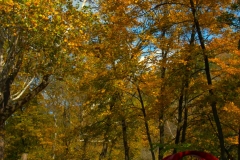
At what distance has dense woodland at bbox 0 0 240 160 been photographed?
8016 mm

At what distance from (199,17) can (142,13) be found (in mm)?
1462

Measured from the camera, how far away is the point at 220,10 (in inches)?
344

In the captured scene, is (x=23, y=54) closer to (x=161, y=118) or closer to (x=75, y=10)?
(x=75, y=10)

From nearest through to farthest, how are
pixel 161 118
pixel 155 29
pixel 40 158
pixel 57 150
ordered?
pixel 155 29 < pixel 161 118 < pixel 40 158 < pixel 57 150

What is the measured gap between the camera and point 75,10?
35.1 feet

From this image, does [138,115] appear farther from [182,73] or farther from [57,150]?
[57,150]

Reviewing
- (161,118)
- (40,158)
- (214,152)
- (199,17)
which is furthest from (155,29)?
(40,158)

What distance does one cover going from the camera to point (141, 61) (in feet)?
36.4

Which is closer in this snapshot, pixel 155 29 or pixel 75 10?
pixel 155 29

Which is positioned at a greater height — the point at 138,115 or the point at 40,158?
the point at 138,115

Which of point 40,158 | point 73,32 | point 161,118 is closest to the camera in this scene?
point 73,32

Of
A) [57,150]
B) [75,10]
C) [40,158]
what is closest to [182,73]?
[75,10]

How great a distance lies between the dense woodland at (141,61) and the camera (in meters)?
8.02

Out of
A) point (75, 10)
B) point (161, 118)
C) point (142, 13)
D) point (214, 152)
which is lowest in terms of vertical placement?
point (214, 152)
